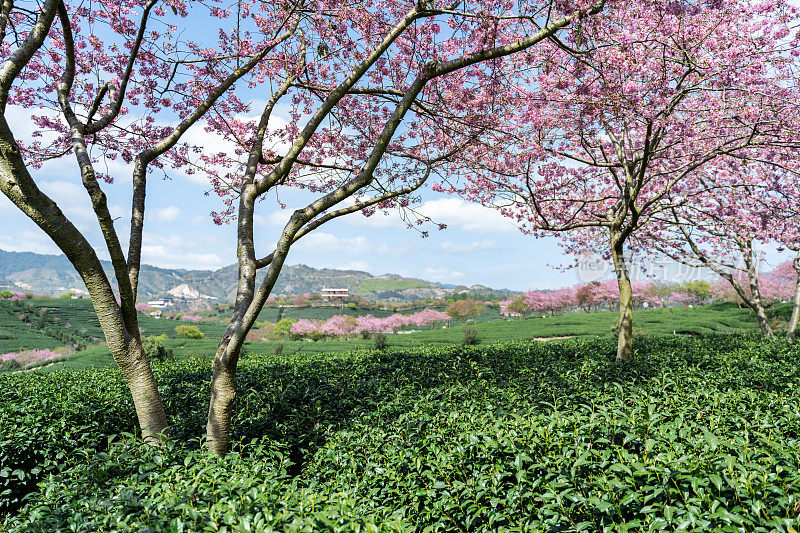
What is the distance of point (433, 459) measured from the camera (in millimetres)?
3426

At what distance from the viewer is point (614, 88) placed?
659cm

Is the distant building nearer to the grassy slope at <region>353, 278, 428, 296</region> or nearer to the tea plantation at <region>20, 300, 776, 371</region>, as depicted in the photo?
the grassy slope at <region>353, 278, 428, 296</region>

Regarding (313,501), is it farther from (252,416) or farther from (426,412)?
(252,416)

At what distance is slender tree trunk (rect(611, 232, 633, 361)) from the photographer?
848cm

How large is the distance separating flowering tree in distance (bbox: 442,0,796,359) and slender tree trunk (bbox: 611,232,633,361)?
3 cm

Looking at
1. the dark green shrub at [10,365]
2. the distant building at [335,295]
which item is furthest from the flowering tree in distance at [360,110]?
the distant building at [335,295]

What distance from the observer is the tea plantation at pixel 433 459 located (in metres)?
2.43

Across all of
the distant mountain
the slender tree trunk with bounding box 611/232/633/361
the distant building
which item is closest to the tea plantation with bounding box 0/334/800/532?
the slender tree trunk with bounding box 611/232/633/361

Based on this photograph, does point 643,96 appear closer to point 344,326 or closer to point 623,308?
point 623,308

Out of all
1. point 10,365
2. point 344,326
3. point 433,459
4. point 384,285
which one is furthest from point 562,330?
point 384,285

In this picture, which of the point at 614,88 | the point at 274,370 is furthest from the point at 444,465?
the point at 614,88

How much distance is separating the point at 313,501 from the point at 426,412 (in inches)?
87.6

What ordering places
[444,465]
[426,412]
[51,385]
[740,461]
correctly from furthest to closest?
[51,385], [426,412], [444,465], [740,461]

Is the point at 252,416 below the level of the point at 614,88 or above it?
below
